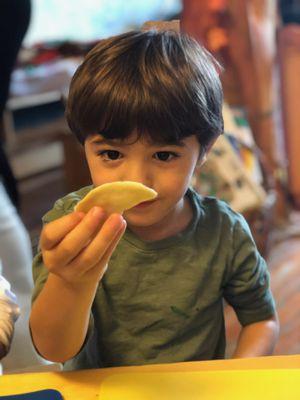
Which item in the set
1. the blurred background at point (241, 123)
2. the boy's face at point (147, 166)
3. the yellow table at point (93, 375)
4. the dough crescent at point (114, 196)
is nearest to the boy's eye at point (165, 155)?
the boy's face at point (147, 166)

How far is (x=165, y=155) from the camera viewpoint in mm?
732

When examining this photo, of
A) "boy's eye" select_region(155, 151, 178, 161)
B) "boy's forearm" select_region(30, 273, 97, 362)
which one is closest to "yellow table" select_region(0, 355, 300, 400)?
"boy's forearm" select_region(30, 273, 97, 362)

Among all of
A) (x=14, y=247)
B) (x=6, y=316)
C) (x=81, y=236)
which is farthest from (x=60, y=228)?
(x=14, y=247)

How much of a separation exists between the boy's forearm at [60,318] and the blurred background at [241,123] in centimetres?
87

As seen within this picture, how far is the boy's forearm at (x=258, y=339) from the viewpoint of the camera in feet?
2.74

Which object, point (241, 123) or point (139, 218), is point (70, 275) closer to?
point (139, 218)

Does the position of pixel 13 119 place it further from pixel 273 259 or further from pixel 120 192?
pixel 120 192

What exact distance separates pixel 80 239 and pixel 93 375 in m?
0.19

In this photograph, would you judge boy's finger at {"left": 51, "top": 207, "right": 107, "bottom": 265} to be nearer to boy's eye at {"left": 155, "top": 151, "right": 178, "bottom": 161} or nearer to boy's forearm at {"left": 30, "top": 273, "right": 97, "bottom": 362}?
boy's forearm at {"left": 30, "top": 273, "right": 97, "bottom": 362}

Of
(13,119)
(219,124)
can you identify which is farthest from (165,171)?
(13,119)

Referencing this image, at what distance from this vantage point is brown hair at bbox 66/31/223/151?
0.71 metres

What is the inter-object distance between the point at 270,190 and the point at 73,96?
153cm

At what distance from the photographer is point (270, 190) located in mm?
2182

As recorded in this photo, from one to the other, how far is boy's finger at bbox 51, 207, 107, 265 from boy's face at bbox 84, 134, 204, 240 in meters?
0.13
